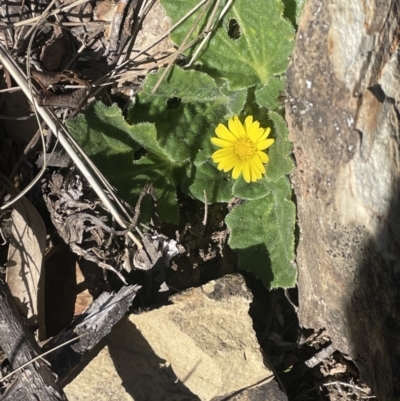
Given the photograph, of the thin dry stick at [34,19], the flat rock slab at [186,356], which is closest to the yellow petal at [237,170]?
the flat rock slab at [186,356]

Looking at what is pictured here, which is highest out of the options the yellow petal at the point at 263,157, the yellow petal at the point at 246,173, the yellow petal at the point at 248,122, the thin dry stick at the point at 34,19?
→ the thin dry stick at the point at 34,19

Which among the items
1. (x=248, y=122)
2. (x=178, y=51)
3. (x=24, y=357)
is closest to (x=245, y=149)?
(x=248, y=122)

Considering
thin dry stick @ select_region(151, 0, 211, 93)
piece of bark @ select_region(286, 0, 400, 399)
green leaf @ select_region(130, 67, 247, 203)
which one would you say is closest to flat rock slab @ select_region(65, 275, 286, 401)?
piece of bark @ select_region(286, 0, 400, 399)

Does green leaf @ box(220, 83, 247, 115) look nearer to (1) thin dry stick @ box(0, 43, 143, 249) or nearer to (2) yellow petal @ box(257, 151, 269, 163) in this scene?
(2) yellow petal @ box(257, 151, 269, 163)

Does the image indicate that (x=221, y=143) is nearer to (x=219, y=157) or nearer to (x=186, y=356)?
(x=219, y=157)

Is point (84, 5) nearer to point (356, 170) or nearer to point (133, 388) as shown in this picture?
point (356, 170)

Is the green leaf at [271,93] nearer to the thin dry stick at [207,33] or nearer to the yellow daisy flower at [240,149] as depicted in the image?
the yellow daisy flower at [240,149]

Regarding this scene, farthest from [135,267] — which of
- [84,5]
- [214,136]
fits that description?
[84,5]

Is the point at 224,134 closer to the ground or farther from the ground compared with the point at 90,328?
farther from the ground
